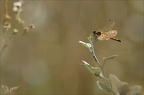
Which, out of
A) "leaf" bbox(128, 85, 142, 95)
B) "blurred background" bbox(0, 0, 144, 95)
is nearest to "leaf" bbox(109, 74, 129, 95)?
"leaf" bbox(128, 85, 142, 95)

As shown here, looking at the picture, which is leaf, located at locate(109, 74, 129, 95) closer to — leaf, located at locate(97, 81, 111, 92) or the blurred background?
leaf, located at locate(97, 81, 111, 92)

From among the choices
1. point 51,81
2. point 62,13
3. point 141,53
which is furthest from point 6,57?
point 141,53

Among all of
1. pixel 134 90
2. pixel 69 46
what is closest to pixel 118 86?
pixel 134 90

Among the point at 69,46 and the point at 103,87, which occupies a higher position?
the point at 69,46

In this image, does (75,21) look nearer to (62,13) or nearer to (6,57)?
(62,13)

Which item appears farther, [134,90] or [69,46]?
[69,46]

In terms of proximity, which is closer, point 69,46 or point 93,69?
point 93,69

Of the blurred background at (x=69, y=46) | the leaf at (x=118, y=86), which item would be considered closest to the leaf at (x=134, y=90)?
the leaf at (x=118, y=86)

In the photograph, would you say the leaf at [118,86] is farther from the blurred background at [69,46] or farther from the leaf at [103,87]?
the blurred background at [69,46]

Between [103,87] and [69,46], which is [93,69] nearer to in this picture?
[103,87]

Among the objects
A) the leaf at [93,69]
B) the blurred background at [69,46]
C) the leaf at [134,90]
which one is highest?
the blurred background at [69,46]

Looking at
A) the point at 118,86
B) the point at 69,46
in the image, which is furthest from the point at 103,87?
the point at 69,46
